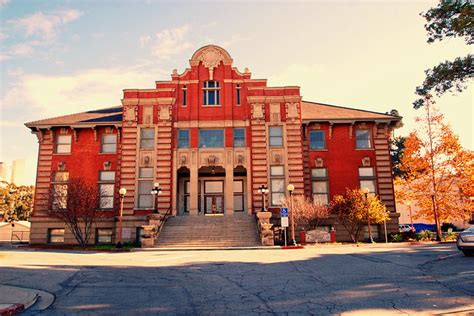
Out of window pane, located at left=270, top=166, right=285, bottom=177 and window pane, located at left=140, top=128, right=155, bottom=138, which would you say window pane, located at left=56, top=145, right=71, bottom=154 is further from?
window pane, located at left=270, top=166, right=285, bottom=177

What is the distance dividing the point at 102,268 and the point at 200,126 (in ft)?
69.1

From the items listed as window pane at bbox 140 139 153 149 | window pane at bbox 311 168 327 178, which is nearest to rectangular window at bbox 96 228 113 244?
window pane at bbox 140 139 153 149

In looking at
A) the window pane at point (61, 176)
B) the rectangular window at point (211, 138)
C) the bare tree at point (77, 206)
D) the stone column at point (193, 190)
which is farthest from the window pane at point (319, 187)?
the window pane at point (61, 176)

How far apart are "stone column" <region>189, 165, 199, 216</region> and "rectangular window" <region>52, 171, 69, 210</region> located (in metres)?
10.0

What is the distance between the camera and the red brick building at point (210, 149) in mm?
33000

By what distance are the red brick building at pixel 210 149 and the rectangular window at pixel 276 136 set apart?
9 centimetres

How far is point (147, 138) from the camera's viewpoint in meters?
34.0

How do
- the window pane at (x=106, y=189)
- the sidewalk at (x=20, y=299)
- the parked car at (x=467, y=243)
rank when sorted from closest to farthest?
1. the sidewalk at (x=20, y=299)
2. the parked car at (x=467, y=243)
3. the window pane at (x=106, y=189)

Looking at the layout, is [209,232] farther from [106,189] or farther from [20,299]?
[20,299]

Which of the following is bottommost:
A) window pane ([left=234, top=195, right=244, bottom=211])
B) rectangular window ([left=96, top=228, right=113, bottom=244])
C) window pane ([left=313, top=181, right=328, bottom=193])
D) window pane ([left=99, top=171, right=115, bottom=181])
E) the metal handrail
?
rectangular window ([left=96, top=228, right=113, bottom=244])

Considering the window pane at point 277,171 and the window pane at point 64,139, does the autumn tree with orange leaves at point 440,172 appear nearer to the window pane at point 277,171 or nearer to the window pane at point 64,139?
the window pane at point 277,171

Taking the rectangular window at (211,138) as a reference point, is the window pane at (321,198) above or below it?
below

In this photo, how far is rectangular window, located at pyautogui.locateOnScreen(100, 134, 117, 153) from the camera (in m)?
34.9

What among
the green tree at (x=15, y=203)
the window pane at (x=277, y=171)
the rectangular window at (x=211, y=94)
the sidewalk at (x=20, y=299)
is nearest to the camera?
the sidewalk at (x=20, y=299)
